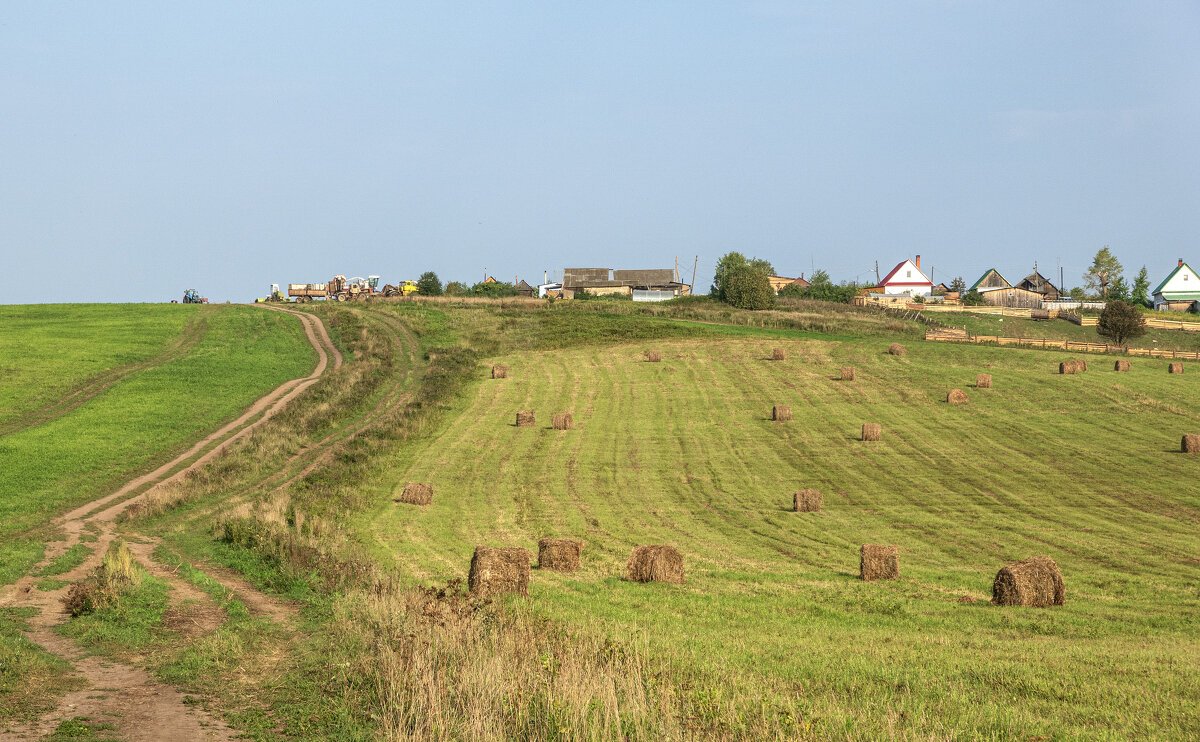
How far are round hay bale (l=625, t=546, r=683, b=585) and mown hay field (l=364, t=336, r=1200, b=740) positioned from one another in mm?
411

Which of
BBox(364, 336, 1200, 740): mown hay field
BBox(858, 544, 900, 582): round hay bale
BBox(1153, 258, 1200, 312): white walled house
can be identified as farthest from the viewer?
BBox(1153, 258, 1200, 312): white walled house

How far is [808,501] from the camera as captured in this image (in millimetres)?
32750

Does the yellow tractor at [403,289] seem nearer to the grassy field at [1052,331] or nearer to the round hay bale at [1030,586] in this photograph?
the grassy field at [1052,331]

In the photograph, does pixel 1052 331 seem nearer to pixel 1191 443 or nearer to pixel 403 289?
pixel 1191 443

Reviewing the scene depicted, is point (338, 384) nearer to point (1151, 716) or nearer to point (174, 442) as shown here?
point (174, 442)

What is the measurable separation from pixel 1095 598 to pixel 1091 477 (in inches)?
735

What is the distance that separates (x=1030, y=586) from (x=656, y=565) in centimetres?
782

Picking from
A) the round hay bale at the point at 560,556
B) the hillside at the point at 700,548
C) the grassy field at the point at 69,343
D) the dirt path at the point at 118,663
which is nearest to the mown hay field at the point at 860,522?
the hillside at the point at 700,548

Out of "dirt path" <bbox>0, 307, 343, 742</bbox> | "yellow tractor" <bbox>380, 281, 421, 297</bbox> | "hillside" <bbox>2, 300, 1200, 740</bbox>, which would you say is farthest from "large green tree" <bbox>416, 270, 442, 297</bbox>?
"dirt path" <bbox>0, 307, 343, 742</bbox>

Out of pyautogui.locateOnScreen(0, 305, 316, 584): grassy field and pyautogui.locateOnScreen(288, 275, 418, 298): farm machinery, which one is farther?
pyautogui.locateOnScreen(288, 275, 418, 298): farm machinery

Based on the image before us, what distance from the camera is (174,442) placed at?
144 feet

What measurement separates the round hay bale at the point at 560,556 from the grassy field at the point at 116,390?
1225cm

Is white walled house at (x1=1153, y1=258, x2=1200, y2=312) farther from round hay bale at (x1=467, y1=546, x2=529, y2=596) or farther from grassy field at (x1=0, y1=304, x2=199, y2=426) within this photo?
round hay bale at (x1=467, y1=546, x2=529, y2=596)

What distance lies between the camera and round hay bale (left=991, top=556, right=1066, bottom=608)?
20.0m
